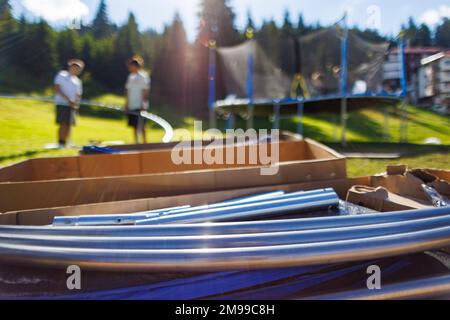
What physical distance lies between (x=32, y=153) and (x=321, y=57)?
517 cm

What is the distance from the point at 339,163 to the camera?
2375mm

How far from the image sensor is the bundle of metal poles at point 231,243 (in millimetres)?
1221

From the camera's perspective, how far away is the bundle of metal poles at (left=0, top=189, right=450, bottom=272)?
1221mm

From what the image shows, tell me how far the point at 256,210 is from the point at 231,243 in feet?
1.84

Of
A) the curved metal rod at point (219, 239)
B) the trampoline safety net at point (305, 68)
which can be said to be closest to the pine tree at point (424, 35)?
the curved metal rod at point (219, 239)

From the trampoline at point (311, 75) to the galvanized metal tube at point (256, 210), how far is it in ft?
14.3

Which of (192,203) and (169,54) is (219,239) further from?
(169,54)

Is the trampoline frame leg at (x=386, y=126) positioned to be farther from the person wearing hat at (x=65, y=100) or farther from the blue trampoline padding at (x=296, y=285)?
the person wearing hat at (x=65, y=100)

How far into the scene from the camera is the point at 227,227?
4.86ft

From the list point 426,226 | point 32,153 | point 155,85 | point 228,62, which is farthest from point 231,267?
point 155,85

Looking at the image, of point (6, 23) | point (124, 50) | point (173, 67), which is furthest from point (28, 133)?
point (173, 67)

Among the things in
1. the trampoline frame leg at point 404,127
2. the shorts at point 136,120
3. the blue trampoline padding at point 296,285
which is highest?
the shorts at point 136,120

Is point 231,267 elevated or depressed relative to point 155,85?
depressed
